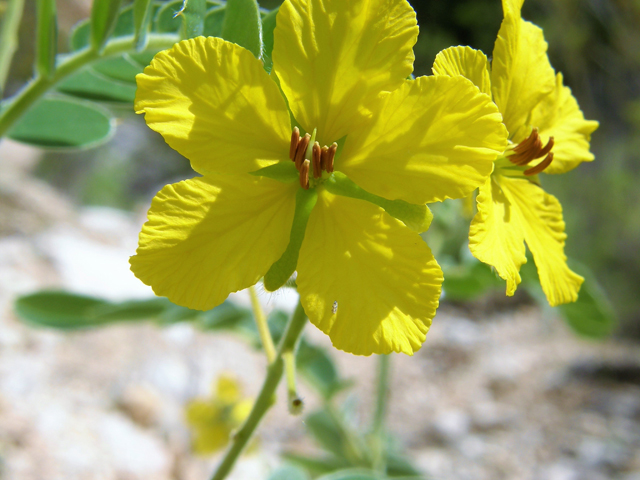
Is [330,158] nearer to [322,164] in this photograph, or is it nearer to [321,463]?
[322,164]

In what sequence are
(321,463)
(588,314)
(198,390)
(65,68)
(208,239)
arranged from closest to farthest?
(208,239) → (65,68) → (588,314) → (321,463) → (198,390)

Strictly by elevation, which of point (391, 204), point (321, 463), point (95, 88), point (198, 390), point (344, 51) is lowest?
point (198, 390)

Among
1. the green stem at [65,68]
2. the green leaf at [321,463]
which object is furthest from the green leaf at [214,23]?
the green leaf at [321,463]

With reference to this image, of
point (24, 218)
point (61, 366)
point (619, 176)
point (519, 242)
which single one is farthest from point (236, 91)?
point (619, 176)

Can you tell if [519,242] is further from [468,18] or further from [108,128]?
[468,18]

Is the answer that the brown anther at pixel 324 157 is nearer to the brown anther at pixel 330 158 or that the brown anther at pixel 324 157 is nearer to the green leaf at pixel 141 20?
the brown anther at pixel 330 158

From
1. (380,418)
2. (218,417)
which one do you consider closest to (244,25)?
(380,418)
